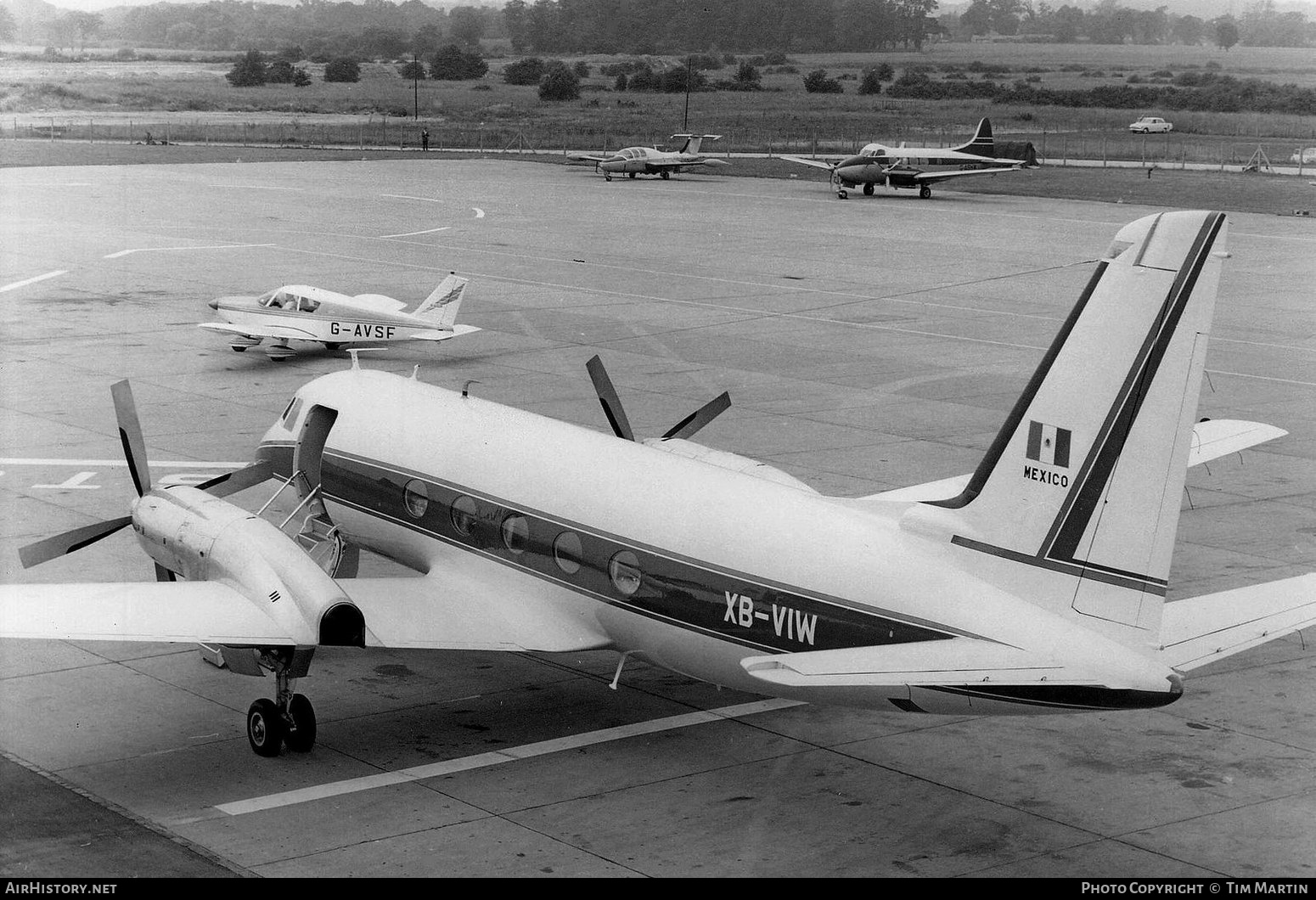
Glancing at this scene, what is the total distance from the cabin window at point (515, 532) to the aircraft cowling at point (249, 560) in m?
2.15

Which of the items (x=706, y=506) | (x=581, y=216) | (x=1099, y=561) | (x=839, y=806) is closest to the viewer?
(x=1099, y=561)

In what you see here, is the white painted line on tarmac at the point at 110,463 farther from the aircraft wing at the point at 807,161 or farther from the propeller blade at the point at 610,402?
the aircraft wing at the point at 807,161

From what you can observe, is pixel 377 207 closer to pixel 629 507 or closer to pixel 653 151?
pixel 653 151

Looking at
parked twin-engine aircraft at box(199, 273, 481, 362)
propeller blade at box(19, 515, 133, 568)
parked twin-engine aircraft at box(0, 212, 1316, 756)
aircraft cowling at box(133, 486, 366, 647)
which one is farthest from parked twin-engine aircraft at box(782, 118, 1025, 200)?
aircraft cowling at box(133, 486, 366, 647)

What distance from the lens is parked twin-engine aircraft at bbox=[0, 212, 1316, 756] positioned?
466 inches

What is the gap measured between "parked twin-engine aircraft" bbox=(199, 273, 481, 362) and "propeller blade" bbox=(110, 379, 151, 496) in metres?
18.2

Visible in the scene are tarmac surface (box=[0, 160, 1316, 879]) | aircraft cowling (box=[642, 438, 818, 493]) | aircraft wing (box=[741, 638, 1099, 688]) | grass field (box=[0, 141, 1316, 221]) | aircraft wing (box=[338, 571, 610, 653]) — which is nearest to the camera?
aircraft wing (box=[741, 638, 1099, 688])

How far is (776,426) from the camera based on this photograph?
29.9m

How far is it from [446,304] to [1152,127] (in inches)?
4237

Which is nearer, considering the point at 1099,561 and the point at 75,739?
the point at 1099,561

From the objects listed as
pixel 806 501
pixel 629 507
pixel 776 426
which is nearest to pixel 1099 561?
pixel 806 501

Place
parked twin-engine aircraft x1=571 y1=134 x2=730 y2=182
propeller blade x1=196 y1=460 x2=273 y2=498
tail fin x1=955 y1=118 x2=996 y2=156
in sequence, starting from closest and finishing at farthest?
1. propeller blade x1=196 y1=460 x2=273 y2=498
2. tail fin x1=955 y1=118 x2=996 y2=156
3. parked twin-engine aircraft x1=571 y1=134 x2=730 y2=182

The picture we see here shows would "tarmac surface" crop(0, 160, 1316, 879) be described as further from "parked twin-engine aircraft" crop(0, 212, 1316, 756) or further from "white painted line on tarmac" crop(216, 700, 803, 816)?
"parked twin-engine aircraft" crop(0, 212, 1316, 756)

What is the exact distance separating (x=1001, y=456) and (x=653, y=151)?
8251 cm
